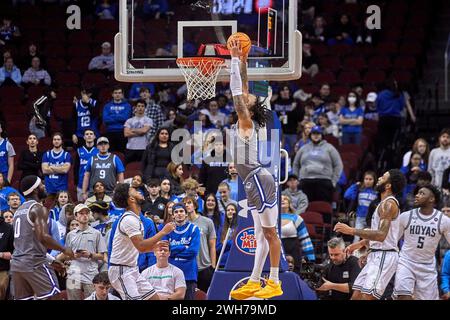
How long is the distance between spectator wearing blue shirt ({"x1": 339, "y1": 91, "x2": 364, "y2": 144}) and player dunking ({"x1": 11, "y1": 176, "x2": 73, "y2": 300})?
25.2ft

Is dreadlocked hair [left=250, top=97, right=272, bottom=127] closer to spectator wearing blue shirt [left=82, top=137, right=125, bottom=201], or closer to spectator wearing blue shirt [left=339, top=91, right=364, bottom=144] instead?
spectator wearing blue shirt [left=82, top=137, right=125, bottom=201]

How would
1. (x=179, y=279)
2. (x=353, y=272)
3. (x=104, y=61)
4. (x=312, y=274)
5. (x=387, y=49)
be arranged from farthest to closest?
(x=387, y=49)
(x=104, y=61)
(x=312, y=274)
(x=179, y=279)
(x=353, y=272)

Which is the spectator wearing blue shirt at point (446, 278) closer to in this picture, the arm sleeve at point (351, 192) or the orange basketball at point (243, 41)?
the orange basketball at point (243, 41)

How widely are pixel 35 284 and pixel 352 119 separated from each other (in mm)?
8012

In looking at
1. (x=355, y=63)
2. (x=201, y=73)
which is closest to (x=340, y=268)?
(x=201, y=73)

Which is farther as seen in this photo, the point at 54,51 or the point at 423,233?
the point at 54,51

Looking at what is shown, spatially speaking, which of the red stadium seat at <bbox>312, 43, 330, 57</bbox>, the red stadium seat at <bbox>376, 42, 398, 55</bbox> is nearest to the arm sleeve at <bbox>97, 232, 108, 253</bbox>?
the red stadium seat at <bbox>312, 43, 330, 57</bbox>

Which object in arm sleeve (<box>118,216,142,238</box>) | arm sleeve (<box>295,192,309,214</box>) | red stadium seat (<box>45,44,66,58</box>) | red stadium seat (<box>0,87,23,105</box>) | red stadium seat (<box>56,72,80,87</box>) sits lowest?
arm sleeve (<box>295,192,309,214</box>)

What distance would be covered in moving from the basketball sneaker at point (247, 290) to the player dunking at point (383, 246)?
3.96 feet

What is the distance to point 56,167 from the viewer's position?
664 inches

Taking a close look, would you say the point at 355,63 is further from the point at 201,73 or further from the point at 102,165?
the point at 201,73

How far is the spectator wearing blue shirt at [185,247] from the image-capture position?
13.7 meters

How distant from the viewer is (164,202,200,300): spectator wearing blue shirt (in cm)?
1367
